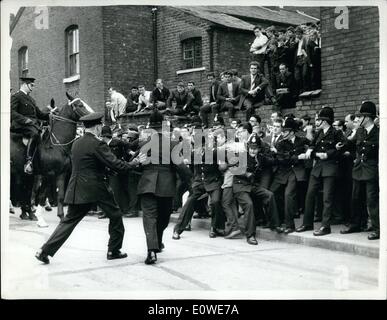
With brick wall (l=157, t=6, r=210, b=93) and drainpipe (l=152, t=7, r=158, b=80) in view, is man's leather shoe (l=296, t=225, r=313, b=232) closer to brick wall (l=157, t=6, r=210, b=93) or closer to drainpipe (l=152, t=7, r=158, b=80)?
brick wall (l=157, t=6, r=210, b=93)

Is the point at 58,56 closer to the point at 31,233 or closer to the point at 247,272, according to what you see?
the point at 31,233

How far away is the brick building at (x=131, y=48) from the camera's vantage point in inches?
586

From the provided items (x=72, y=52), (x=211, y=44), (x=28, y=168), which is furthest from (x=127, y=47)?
(x=28, y=168)

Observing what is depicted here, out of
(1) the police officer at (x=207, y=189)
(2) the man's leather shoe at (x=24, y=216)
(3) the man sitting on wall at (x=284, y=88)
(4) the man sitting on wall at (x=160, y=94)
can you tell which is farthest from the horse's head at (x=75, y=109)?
(4) the man sitting on wall at (x=160, y=94)

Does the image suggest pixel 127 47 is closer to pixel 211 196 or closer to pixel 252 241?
pixel 211 196

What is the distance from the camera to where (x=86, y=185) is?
672cm

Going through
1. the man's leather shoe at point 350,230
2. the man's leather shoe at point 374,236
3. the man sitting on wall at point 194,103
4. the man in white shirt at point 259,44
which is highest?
the man in white shirt at point 259,44

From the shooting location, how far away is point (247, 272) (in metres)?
6.34

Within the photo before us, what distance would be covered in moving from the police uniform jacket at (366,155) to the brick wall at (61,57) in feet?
29.9

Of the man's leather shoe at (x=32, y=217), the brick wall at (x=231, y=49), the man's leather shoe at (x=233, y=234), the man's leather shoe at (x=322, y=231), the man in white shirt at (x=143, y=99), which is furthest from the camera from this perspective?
the brick wall at (x=231, y=49)

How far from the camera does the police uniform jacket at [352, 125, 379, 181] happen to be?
23.6 ft

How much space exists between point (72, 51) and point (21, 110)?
683 cm

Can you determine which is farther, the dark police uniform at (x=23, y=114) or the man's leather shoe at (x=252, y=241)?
the dark police uniform at (x=23, y=114)

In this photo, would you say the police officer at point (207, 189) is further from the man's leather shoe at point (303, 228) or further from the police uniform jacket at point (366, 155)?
the police uniform jacket at point (366, 155)
